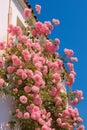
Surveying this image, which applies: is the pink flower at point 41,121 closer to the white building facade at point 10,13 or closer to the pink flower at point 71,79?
the pink flower at point 71,79

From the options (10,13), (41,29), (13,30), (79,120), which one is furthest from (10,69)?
(79,120)

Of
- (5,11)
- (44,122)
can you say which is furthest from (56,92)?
(5,11)

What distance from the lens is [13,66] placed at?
28.4 ft

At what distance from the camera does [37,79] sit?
8430mm

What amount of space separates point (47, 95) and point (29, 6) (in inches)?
110

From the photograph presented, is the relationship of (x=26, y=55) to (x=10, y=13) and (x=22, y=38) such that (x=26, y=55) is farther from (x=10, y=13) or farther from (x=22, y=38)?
(x=10, y=13)

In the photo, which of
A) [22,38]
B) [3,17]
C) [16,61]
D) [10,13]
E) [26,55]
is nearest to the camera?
[16,61]

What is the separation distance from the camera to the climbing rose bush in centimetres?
849

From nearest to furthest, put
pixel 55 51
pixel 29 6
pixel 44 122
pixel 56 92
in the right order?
pixel 44 122, pixel 56 92, pixel 55 51, pixel 29 6

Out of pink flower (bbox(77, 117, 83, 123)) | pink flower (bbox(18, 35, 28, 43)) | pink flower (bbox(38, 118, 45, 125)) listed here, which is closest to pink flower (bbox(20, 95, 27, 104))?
pink flower (bbox(38, 118, 45, 125))

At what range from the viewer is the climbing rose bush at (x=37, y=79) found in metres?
8.49

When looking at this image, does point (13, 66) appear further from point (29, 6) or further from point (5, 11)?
point (29, 6)

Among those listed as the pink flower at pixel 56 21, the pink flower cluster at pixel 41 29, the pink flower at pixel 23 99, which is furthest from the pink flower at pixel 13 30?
the pink flower at pixel 23 99

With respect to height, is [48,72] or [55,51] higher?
[55,51]
